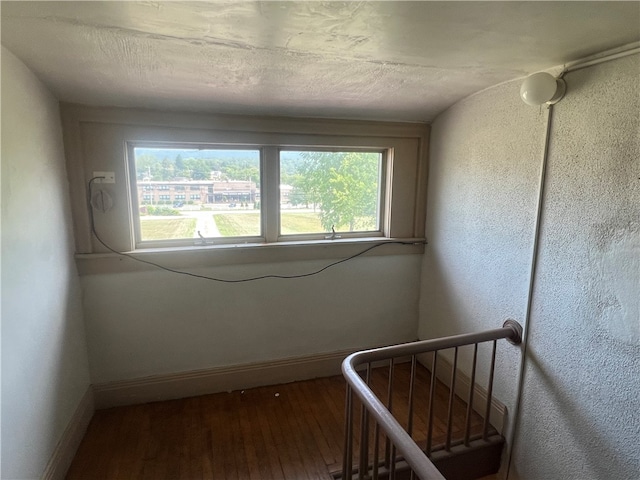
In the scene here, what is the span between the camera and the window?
2.18 meters

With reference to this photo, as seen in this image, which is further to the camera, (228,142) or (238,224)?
(238,224)

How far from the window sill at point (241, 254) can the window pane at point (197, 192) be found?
0.47 feet

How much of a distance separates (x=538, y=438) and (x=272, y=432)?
4.53 feet

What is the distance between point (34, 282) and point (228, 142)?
Answer: 4.01ft

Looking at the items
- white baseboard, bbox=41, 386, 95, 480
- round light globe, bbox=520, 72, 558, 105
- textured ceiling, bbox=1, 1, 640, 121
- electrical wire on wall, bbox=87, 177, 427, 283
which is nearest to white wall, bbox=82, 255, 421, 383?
electrical wire on wall, bbox=87, 177, 427, 283

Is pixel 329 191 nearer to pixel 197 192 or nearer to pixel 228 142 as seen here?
pixel 228 142

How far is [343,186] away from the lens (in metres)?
2.53

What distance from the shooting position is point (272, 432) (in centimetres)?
203

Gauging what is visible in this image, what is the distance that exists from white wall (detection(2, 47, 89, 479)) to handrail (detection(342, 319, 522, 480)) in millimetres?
1265

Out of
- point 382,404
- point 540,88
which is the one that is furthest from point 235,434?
point 540,88

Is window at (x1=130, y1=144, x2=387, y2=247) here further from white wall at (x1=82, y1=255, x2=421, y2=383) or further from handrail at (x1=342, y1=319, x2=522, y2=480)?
handrail at (x1=342, y1=319, x2=522, y2=480)

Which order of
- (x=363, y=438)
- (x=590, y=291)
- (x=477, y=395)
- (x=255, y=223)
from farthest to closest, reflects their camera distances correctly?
(x=255, y=223) → (x=477, y=395) → (x=590, y=291) → (x=363, y=438)

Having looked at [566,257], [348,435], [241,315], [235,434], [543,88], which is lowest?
[235,434]

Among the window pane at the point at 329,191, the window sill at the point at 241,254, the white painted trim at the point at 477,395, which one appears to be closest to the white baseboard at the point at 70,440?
the window sill at the point at 241,254
